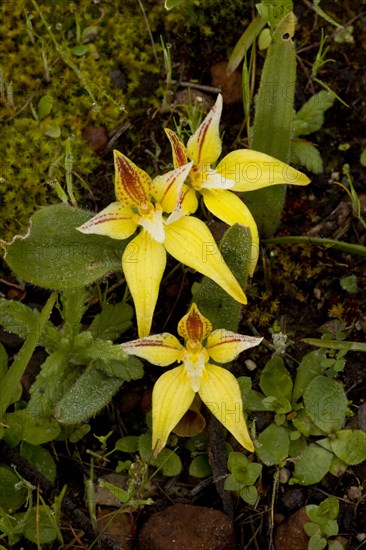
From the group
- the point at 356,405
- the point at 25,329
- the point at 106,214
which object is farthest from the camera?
the point at 356,405

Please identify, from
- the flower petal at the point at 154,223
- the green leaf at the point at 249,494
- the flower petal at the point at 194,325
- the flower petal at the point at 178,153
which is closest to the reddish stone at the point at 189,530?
the green leaf at the point at 249,494

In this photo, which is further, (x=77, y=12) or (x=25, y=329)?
(x=77, y=12)

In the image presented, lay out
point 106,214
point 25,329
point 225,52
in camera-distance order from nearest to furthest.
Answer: point 106,214 → point 25,329 → point 225,52

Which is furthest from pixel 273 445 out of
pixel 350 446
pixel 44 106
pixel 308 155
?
pixel 44 106

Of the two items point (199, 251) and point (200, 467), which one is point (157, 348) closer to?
point (199, 251)

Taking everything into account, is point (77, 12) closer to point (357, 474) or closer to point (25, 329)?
point (25, 329)

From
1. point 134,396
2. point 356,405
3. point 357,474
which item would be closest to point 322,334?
point 356,405

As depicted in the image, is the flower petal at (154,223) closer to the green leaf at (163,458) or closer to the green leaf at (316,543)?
the green leaf at (163,458)
